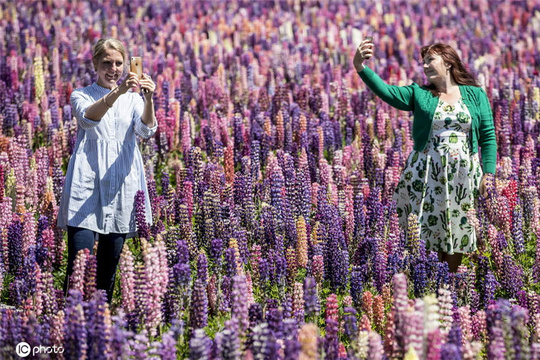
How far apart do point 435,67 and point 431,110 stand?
1.35ft

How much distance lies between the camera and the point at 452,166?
732 cm

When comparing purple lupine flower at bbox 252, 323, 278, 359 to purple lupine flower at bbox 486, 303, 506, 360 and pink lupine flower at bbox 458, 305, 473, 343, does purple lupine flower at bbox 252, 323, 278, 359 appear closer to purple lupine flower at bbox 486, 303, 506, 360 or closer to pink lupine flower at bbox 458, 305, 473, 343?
purple lupine flower at bbox 486, 303, 506, 360

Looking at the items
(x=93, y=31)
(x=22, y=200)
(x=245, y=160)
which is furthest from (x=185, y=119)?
(x=93, y=31)

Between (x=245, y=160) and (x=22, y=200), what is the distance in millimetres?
2425

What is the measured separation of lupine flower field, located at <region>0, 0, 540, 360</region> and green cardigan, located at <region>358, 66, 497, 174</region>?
0.70 m

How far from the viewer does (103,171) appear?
20.5 feet

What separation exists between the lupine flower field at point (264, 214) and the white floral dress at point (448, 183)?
0.28 metres

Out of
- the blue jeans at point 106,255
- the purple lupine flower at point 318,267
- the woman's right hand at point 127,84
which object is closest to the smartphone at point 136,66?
the woman's right hand at point 127,84

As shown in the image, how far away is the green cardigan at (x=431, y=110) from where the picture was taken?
733 centimetres

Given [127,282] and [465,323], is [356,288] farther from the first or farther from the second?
[127,282]

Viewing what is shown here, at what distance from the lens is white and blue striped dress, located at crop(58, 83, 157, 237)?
6.20 meters

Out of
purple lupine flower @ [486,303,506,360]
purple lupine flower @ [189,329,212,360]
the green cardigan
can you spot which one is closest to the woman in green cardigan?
the green cardigan

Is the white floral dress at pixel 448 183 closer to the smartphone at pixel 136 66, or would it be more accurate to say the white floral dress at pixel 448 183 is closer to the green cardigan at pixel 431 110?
the green cardigan at pixel 431 110

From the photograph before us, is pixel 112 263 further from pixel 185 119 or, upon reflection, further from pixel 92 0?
pixel 92 0
